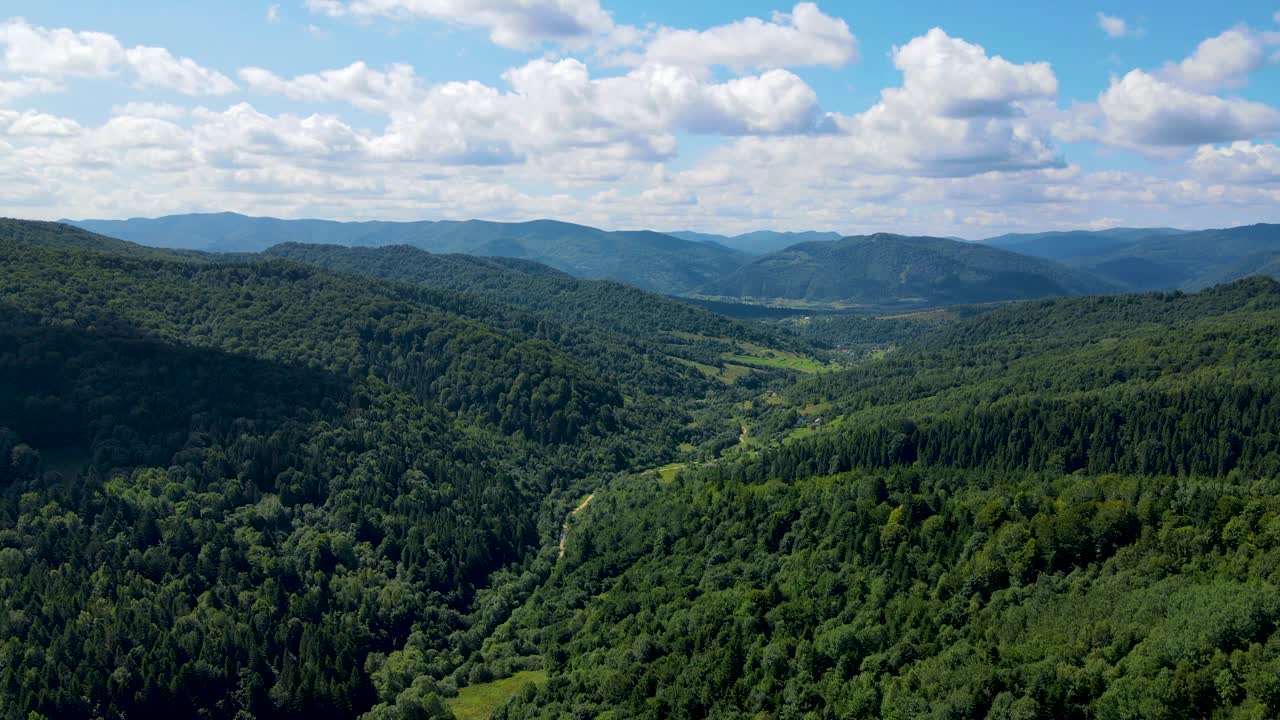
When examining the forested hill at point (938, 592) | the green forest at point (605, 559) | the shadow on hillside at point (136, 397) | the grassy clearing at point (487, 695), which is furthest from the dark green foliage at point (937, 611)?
the shadow on hillside at point (136, 397)

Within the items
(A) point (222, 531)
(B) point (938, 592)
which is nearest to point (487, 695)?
(A) point (222, 531)

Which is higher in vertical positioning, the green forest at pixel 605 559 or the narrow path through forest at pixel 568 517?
the green forest at pixel 605 559

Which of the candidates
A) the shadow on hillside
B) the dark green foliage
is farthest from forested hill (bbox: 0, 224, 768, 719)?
the dark green foliage

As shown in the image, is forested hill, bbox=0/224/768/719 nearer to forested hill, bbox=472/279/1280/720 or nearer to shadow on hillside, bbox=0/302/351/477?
shadow on hillside, bbox=0/302/351/477

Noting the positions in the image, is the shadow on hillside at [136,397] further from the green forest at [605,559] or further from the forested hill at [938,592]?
the forested hill at [938,592]

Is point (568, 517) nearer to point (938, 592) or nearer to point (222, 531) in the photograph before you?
point (222, 531)

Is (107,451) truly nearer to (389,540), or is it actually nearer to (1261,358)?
(389,540)
